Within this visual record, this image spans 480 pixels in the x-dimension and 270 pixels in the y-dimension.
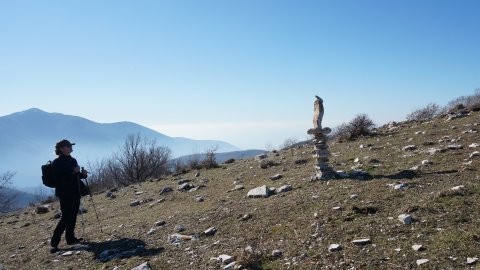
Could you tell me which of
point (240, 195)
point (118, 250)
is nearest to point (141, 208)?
point (240, 195)

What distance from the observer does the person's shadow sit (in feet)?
26.6

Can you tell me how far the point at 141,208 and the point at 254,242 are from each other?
7.73m

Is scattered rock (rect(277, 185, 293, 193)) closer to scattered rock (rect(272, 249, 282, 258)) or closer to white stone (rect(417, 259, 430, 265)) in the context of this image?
scattered rock (rect(272, 249, 282, 258))

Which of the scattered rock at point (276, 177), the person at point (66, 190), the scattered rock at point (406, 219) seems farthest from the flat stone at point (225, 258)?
the scattered rock at point (276, 177)

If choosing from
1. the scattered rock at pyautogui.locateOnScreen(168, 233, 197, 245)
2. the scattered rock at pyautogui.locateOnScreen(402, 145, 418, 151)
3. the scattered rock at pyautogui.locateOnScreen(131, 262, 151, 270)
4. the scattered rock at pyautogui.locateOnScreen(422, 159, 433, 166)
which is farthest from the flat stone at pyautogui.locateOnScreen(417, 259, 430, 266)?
the scattered rock at pyautogui.locateOnScreen(402, 145, 418, 151)

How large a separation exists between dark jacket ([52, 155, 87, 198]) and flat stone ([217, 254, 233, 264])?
5.03 m

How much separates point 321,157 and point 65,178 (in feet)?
22.8

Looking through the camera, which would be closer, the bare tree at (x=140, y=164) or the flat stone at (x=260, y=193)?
the flat stone at (x=260, y=193)

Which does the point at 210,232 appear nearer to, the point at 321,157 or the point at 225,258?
the point at 225,258

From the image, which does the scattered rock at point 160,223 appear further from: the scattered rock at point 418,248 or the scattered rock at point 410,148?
the scattered rock at point 410,148

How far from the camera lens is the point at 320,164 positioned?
11.4 metres

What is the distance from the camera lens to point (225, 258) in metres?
6.57

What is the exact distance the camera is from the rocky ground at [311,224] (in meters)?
5.84

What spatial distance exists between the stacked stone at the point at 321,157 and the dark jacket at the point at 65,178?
21.3 feet
